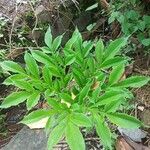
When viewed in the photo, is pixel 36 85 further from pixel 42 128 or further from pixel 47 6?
pixel 47 6

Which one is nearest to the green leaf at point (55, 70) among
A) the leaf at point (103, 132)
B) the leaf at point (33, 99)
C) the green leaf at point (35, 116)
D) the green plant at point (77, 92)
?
the green plant at point (77, 92)

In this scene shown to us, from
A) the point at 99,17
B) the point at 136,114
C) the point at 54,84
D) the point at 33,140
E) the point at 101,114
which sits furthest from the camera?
the point at 99,17

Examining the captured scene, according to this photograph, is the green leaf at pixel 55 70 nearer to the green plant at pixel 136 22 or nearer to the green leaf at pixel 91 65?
the green leaf at pixel 91 65

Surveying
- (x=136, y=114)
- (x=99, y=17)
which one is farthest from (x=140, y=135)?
(x=99, y=17)

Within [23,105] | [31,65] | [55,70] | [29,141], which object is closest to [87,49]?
[55,70]

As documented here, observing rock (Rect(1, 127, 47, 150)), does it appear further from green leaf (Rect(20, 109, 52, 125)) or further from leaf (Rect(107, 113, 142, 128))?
leaf (Rect(107, 113, 142, 128))

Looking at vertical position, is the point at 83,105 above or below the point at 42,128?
above

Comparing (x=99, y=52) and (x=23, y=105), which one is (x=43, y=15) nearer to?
(x=23, y=105)
